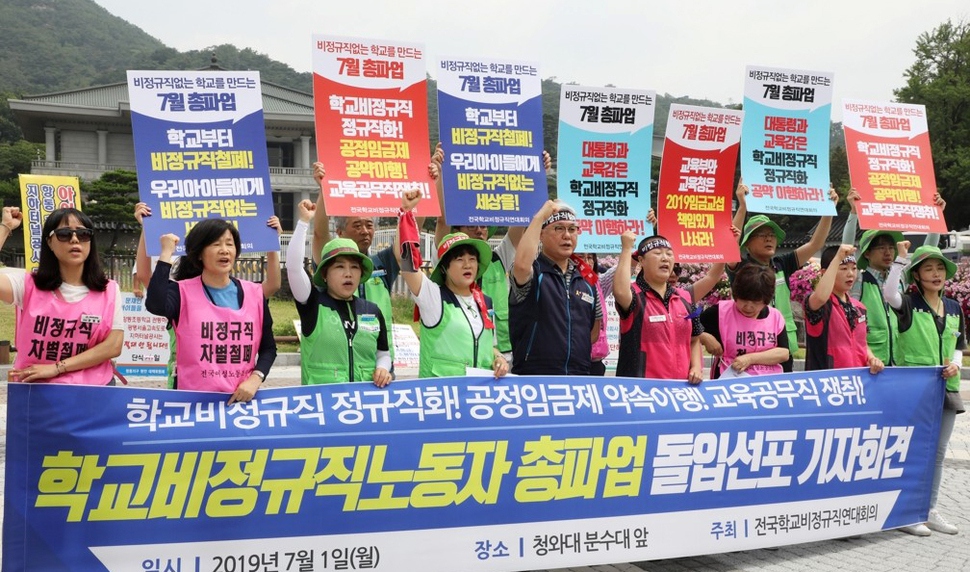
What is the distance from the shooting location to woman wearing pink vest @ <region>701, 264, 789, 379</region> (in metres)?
5.06

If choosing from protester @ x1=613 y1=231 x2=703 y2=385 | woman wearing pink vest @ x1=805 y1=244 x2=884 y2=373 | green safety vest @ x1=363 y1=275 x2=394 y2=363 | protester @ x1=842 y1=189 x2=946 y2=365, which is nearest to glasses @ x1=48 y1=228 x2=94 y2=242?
green safety vest @ x1=363 y1=275 x2=394 y2=363

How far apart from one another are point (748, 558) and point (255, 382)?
2834 mm

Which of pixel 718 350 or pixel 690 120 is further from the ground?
pixel 690 120

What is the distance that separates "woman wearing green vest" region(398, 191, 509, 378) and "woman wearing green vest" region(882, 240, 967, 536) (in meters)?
2.76

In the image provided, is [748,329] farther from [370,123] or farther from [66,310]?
[66,310]

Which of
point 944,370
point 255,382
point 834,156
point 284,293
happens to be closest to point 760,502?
point 944,370

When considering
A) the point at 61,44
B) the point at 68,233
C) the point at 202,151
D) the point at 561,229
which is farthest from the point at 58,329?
the point at 61,44

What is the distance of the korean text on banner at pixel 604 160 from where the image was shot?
233 inches

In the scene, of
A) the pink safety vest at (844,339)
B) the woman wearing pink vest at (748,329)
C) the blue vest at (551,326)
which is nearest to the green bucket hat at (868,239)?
the pink safety vest at (844,339)

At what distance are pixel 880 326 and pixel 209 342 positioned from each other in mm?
4180

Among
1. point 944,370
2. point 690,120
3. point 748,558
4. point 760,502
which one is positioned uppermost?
point 690,120

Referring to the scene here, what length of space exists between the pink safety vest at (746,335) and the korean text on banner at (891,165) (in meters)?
1.52

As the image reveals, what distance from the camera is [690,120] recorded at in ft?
20.5

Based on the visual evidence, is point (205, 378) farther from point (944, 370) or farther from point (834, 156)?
point (834, 156)
